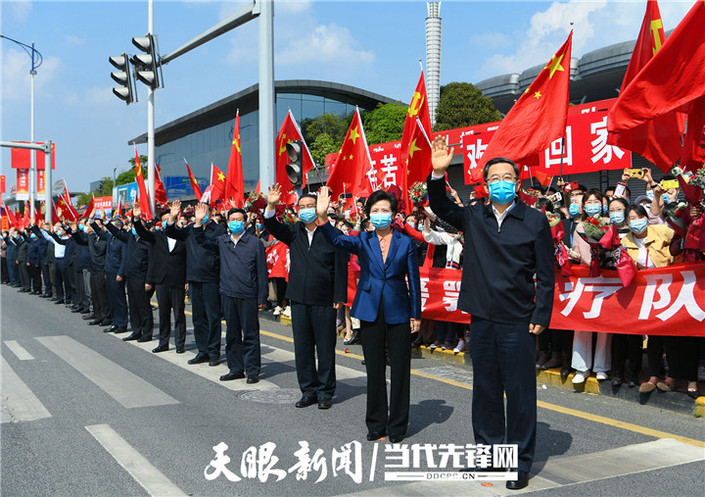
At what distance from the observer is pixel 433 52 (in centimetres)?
5688

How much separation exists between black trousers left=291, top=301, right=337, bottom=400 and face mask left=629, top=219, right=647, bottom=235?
323 cm

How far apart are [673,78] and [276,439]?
4.94 meters

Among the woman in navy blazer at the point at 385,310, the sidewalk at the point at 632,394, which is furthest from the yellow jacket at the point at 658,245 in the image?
the woman in navy blazer at the point at 385,310

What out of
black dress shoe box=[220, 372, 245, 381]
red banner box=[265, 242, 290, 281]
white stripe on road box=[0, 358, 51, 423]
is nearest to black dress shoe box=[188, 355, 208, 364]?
black dress shoe box=[220, 372, 245, 381]

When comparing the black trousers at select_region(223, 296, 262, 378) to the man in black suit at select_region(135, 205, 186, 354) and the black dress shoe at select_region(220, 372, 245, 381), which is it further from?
the man in black suit at select_region(135, 205, 186, 354)

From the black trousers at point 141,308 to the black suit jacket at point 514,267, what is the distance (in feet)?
25.8

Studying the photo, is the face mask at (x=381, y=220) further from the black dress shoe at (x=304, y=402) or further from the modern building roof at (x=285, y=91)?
the modern building roof at (x=285, y=91)

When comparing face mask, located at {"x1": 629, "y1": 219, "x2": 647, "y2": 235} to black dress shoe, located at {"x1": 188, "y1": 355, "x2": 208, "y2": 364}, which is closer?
face mask, located at {"x1": 629, "y1": 219, "x2": 647, "y2": 235}

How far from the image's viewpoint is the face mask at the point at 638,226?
6.91 m

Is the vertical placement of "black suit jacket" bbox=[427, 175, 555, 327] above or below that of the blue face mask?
below

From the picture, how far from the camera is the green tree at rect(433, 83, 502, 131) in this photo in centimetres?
3900

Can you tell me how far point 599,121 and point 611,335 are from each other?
25.5 feet

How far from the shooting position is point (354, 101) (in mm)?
53844

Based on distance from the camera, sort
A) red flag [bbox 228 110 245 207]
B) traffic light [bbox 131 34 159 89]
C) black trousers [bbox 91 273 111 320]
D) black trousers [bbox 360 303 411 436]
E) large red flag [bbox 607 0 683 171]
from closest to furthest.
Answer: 1. black trousers [bbox 360 303 411 436]
2. large red flag [bbox 607 0 683 171]
3. black trousers [bbox 91 273 111 320]
4. red flag [bbox 228 110 245 207]
5. traffic light [bbox 131 34 159 89]
